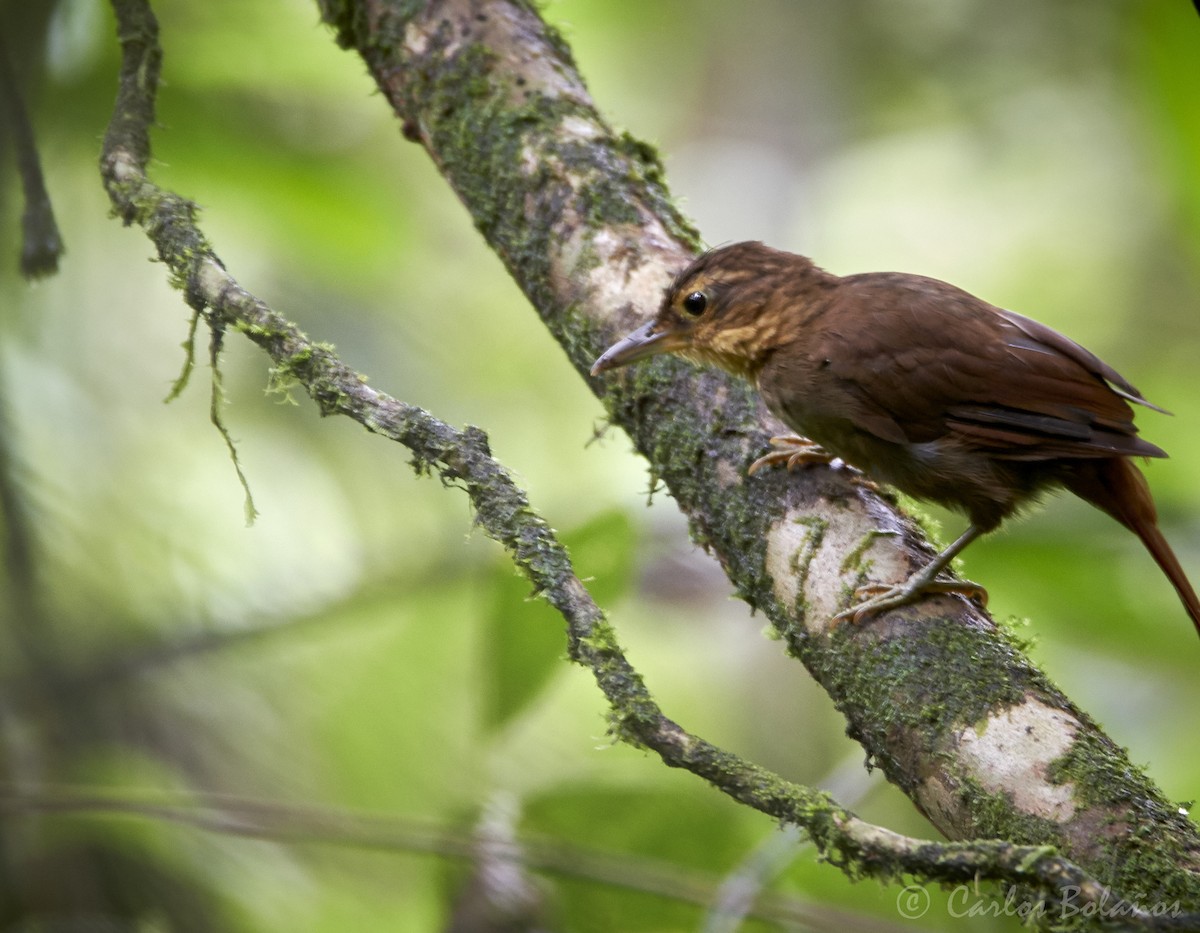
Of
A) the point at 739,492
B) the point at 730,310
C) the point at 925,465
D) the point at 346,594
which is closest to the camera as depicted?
the point at 739,492

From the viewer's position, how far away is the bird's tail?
6.36ft

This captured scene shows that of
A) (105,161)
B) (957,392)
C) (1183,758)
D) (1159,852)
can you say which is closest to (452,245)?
(105,161)

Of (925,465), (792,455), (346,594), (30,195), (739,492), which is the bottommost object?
(346,594)

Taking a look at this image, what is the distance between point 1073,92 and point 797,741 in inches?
126

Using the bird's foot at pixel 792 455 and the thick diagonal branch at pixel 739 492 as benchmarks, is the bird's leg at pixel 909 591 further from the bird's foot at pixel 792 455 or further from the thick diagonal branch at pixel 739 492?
the bird's foot at pixel 792 455

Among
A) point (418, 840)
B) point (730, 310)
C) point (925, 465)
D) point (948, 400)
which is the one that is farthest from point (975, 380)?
point (418, 840)

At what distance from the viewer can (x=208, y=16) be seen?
281cm

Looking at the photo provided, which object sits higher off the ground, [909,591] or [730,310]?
[730,310]

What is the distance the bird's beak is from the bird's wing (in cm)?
32

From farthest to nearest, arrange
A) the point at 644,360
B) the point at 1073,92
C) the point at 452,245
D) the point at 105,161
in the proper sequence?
1. the point at 1073,92
2. the point at 452,245
3. the point at 644,360
4. the point at 105,161

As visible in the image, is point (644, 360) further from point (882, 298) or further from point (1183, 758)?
point (1183, 758)

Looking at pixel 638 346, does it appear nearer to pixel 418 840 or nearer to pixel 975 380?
pixel 975 380

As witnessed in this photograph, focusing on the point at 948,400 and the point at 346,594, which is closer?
the point at 948,400

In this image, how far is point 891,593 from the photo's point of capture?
1.72m
